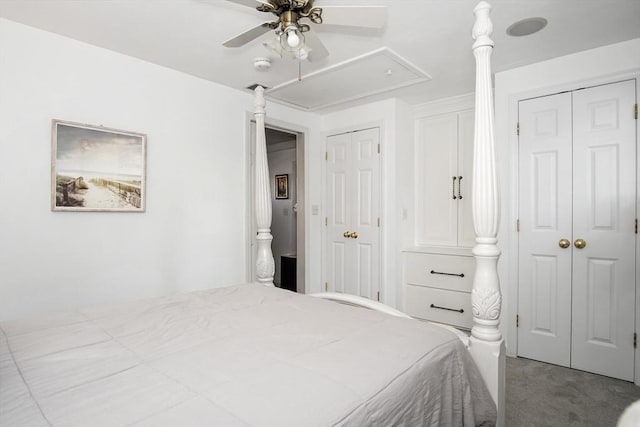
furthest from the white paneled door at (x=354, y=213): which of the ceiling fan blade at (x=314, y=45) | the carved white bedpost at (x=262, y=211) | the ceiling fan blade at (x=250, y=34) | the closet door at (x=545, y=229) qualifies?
the ceiling fan blade at (x=250, y=34)

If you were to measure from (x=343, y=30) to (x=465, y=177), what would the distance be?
2.13 m

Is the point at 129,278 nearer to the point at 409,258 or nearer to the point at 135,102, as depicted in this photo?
the point at 135,102

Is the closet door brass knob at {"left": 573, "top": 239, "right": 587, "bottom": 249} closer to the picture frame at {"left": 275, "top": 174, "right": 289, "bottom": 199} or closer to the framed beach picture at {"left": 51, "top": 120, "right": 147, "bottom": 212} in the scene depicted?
the framed beach picture at {"left": 51, "top": 120, "right": 147, "bottom": 212}

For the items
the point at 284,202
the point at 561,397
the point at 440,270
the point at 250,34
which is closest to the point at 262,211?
the point at 250,34

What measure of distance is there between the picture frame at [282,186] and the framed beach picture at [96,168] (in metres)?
3.05

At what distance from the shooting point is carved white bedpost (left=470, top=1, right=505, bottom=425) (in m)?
1.48

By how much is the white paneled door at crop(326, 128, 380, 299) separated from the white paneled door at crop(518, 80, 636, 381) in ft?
4.69

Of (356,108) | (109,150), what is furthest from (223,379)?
(356,108)

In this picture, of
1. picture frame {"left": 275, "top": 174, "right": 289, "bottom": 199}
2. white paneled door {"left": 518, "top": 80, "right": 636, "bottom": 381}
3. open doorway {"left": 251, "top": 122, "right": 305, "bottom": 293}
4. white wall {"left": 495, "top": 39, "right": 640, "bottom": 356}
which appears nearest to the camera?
white paneled door {"left": 518, "top": 80, "right": 636, "bottom": 381}

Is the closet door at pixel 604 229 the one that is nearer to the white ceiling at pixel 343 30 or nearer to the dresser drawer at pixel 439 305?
the white ceiling at pixel 343 30

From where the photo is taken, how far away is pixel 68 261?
2.37 meters

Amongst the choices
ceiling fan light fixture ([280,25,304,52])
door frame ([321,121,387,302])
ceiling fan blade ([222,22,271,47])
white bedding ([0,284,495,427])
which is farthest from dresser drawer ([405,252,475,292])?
ceiling fan blade ([222,22,271,47])

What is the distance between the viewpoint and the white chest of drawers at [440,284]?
3303mm

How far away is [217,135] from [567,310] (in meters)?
3.32
